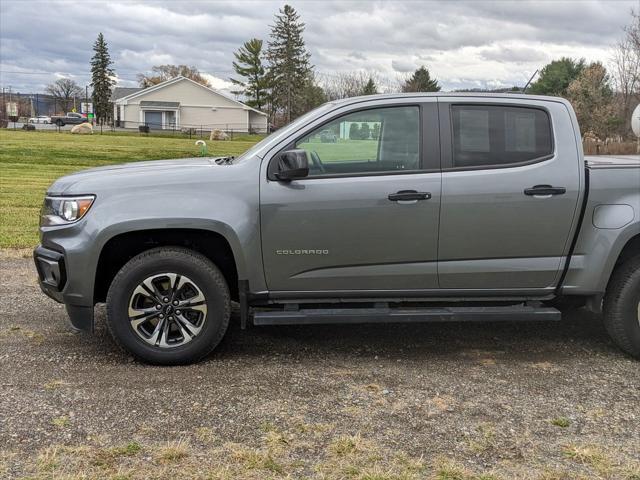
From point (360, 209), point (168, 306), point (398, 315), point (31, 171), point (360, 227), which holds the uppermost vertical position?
point (31, 171)

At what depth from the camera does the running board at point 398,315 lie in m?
4.39

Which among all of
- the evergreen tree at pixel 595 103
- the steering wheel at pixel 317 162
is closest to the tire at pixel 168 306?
the steering wheel at pixel 317 162

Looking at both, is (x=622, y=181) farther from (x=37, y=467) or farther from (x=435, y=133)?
(x=37, y=467)

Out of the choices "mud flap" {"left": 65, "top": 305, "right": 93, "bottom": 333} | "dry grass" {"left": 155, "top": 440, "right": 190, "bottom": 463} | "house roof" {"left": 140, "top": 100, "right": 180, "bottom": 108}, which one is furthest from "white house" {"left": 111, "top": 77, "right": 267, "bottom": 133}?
"dry grass" {"left": 155, "top": 440, "right": 190, "bottom": 463}

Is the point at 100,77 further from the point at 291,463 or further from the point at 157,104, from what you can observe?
the point at 291,463

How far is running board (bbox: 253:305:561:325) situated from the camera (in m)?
4.39

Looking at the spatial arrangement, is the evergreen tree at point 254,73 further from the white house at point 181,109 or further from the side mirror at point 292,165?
the side mirror at point 292,165

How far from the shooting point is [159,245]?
451cm

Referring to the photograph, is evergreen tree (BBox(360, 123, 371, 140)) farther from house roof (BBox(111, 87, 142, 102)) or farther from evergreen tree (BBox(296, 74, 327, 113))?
house roof (BBox(111, 87, 142, 102))

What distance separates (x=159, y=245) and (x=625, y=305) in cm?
339

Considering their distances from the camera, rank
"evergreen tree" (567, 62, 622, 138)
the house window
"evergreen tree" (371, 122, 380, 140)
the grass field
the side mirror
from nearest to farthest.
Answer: the side mirror
"evergreen tree" (371, 122, 380, 140)
the grass field
"evergreen tree" (567, 62, 622, 138)
the house window

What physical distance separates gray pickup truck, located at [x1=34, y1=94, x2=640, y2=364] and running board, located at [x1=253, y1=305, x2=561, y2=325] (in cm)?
1

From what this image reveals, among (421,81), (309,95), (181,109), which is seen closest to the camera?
(421,81)

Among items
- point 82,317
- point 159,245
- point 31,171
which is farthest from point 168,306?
point 31,171
